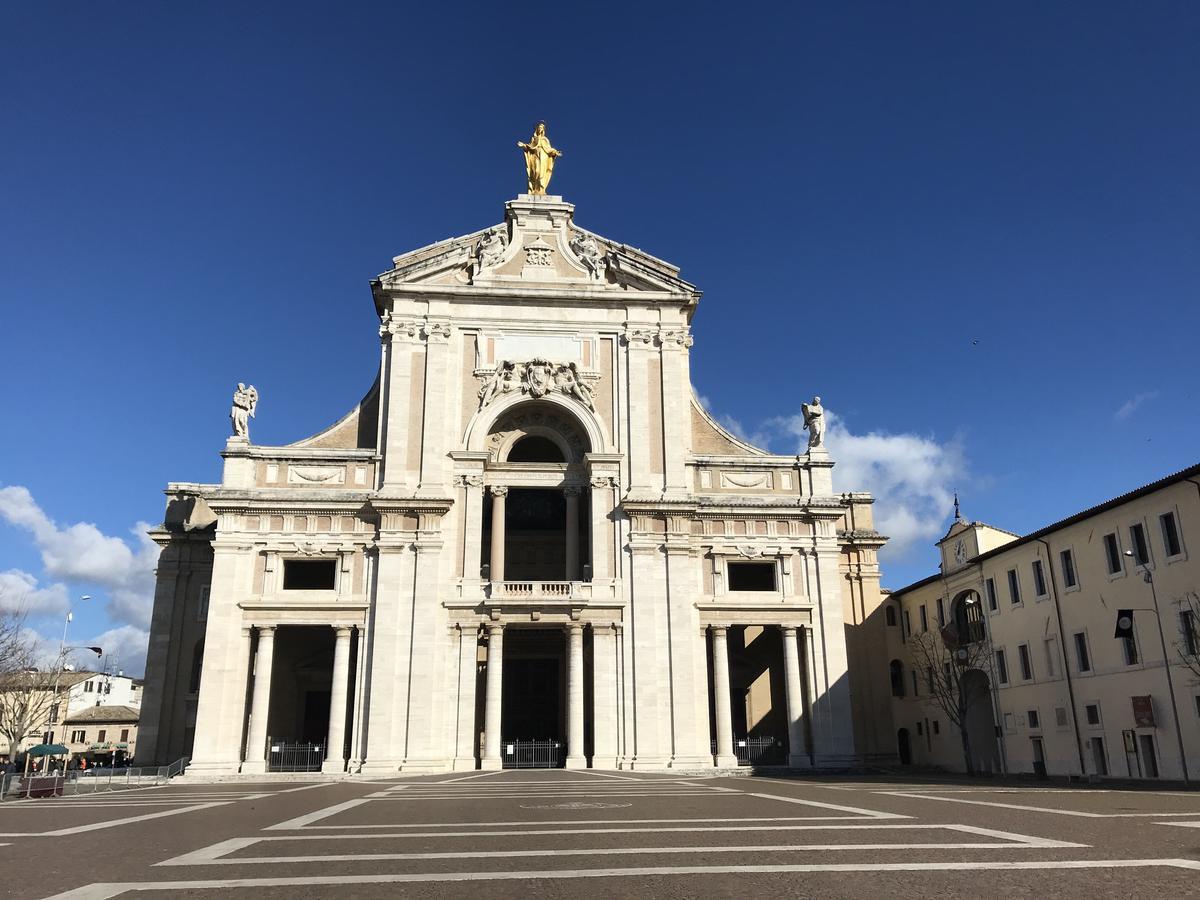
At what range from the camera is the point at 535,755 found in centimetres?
3944

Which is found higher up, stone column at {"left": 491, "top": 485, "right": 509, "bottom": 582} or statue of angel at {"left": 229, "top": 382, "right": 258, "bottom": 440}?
statue of angel at {"left": 229, "top": 382, "right": 258, "bottom": 440}

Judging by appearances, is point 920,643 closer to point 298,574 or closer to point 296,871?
point 298,574

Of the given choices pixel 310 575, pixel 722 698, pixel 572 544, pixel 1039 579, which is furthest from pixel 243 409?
pixel 1039 579

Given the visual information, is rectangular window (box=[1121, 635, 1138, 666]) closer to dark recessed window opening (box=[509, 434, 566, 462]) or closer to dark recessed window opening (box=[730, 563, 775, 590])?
dark recessed window opening (box=[730, 563, 775, 590])

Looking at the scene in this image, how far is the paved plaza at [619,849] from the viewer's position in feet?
25.1

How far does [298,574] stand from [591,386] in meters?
16.6

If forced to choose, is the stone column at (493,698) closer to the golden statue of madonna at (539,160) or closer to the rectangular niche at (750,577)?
the rectangular niche at (750,577)

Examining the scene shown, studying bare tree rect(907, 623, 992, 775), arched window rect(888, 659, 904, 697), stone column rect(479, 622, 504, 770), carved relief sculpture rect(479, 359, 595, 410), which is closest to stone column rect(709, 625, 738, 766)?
stone column rect(479, 622, 504, 770)

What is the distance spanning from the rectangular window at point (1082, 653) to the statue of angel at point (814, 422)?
14.0 meters

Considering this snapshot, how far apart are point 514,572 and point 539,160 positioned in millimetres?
21489

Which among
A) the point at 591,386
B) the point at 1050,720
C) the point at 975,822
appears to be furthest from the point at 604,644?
the point at 975,822

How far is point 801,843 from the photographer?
10.3 meters

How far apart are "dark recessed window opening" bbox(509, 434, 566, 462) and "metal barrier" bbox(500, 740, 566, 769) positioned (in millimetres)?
14097

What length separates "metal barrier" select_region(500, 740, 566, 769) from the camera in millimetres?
38812
